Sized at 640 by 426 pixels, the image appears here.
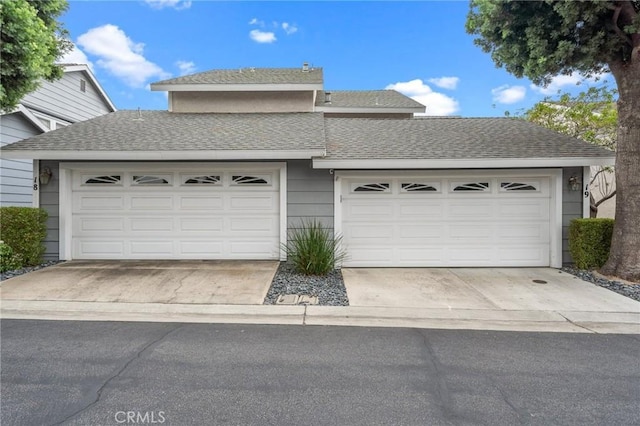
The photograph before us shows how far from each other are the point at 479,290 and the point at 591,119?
7.49 metres

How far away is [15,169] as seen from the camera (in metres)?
10.2

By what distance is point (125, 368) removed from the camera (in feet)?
10.5

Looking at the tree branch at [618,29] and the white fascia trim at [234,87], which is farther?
the white fascia trim at [234,87]

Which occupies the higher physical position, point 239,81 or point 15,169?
point 239,81

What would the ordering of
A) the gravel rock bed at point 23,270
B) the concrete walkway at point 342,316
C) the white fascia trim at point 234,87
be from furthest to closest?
the white fascia trim at point 234,87
the gravel rock bed at point 23,270
the concrete walkway at point 342,316

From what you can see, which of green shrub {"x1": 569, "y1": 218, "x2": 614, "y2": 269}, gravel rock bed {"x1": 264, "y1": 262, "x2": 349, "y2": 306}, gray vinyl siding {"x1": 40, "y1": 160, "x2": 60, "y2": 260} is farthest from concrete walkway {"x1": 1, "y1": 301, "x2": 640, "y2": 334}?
gray vinyl siding {"x1": 40, "y1": 160, "x2": 60, "y2": 260}

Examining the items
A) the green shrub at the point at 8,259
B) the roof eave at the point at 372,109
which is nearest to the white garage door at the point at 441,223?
the roof eave at the point at 372,109

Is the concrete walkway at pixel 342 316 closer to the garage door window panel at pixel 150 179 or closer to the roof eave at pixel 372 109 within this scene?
the garage door window panel at pixel 150 179

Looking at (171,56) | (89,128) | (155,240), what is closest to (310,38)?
(171,56)

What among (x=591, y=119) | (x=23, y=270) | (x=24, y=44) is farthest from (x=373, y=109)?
(x=23, y=270)

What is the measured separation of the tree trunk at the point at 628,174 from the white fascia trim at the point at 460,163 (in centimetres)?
70

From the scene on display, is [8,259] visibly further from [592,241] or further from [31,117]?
[592,241]

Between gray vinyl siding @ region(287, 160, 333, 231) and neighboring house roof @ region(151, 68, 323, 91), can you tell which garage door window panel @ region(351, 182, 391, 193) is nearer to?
gray vinyl siding @ region(287, 160, 333, 231)

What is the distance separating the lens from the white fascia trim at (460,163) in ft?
22.9
